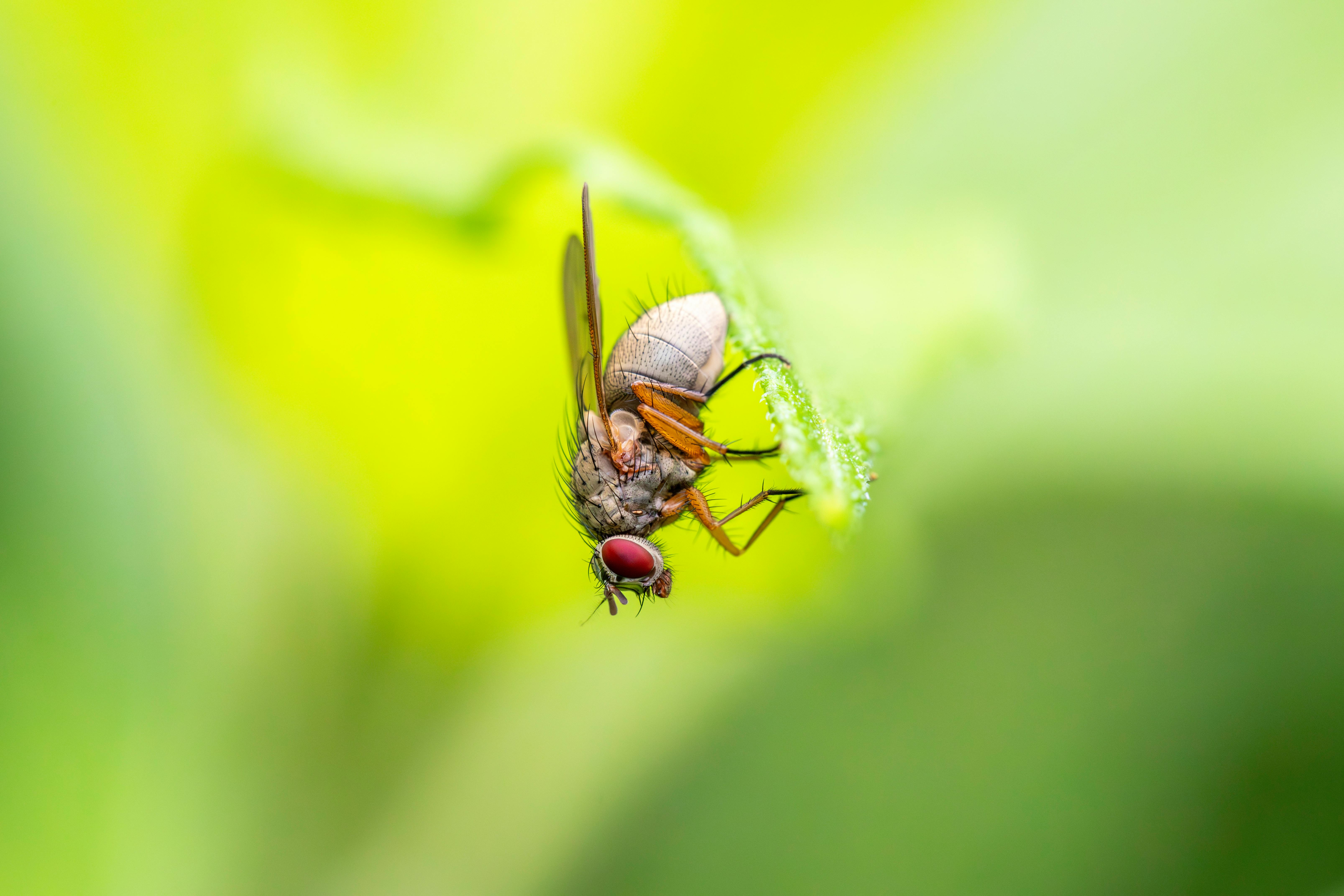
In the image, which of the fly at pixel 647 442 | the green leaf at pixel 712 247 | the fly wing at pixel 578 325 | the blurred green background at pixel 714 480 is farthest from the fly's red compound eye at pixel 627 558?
the green leaf at pixel 712 247

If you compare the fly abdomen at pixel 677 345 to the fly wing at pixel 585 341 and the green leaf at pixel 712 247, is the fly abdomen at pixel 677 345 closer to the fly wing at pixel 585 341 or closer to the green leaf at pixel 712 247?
the fly wing at pixel 585 341

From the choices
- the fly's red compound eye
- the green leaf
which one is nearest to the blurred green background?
the green leaf

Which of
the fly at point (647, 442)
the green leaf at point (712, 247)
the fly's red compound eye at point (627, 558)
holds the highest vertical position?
the green leaf at point (712, 247)

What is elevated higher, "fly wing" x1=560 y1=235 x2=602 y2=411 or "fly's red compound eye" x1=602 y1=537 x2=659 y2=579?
"fly wing" x1=560 y1=235 x2=602 y2=411

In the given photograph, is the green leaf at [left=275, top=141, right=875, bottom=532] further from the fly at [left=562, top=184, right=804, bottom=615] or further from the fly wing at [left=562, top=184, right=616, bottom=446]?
the fly at [left=562, top=184, right=804, bottom=615]

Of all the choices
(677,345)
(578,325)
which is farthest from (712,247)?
(578,325)

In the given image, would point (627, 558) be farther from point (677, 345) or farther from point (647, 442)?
point (677, 345)
